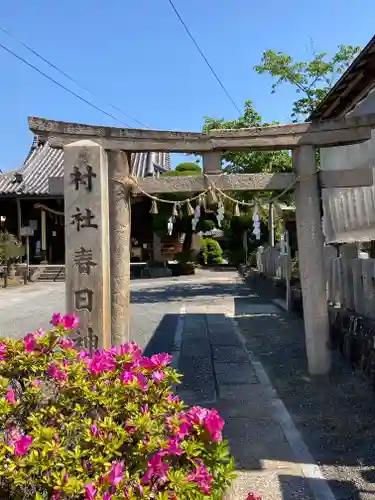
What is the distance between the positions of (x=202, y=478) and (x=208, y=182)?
481cm

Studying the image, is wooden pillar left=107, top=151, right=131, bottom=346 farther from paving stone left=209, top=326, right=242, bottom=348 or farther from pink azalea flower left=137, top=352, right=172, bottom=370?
paving stone left=209, top=326, right=242, bottom=348

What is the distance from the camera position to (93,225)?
5.81m

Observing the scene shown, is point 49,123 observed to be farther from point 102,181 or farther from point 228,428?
point 228,428

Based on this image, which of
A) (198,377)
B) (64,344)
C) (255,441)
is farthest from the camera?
(198,377)

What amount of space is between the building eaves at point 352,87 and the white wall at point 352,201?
173 millimetres

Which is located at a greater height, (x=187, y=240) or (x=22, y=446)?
(x=187, y=240)

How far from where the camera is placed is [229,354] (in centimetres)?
877

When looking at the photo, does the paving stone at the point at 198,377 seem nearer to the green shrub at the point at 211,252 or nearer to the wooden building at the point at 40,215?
the wooden building at the point at 40,215

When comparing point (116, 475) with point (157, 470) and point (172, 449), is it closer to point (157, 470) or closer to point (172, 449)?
point (157, 470)

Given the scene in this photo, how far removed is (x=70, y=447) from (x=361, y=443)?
3234 millimetres

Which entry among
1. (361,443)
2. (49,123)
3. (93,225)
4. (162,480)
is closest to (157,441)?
(162,480)

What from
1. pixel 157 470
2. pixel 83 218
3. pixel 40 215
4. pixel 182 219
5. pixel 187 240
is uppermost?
pixel 40 215

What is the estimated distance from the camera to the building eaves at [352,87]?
21.8ft

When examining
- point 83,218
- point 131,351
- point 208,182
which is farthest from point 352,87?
point 131,351
